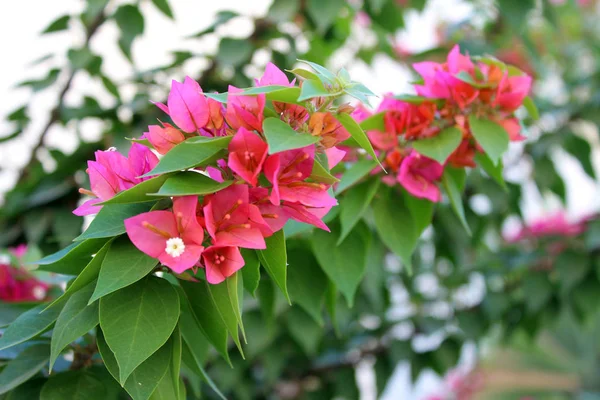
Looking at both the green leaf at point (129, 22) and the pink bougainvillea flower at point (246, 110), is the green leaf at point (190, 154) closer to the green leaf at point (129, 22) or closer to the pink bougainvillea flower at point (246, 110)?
the pink bougainvillea flower at point (246, 110)

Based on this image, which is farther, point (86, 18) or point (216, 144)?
point (86, 18)

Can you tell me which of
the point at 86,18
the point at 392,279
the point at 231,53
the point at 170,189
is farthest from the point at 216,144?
the point at 392,279

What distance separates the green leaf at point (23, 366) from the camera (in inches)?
17.9

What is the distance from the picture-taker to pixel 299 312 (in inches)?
37.4

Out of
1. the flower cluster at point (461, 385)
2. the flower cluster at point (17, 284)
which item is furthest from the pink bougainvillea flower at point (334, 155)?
the flower cluster at point (461, 385)

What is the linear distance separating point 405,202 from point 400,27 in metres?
0.56

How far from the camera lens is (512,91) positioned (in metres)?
0.58

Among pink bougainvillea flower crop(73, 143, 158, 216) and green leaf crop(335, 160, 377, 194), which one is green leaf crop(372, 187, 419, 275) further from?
pink bougainvillea flower crop(73, 143, 158, 216)

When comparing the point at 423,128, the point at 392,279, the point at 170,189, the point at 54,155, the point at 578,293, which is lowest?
the point at 392,279

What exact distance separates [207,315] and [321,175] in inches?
5.2

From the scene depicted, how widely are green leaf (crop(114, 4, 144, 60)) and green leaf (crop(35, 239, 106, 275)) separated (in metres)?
0.59

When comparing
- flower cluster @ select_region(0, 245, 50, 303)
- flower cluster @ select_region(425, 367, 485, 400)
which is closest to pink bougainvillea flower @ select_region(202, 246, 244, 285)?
flower cluster @ select_region(0, 245, 50, 303)

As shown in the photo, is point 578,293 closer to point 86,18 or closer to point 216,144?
point 216,144

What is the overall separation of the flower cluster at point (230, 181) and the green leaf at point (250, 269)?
0.04 m
